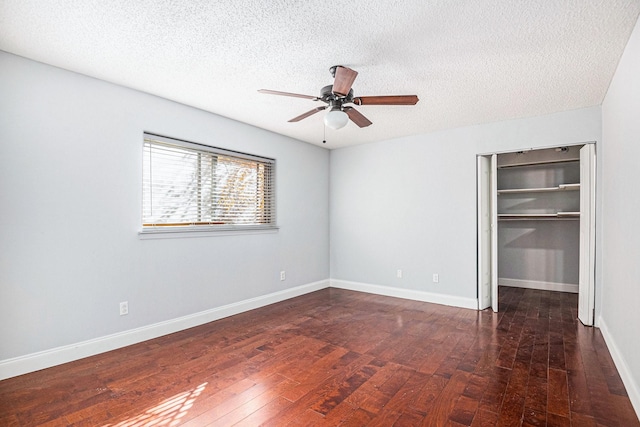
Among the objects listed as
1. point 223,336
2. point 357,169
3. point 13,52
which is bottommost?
point 223,336

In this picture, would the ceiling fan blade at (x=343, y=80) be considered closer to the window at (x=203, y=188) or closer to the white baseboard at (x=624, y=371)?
the window at (x=203, y=188)

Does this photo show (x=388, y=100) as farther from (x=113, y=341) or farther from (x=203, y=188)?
(x=113, y=341)

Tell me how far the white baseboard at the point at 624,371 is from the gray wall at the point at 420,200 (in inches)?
57.8

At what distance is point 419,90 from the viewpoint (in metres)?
3.17

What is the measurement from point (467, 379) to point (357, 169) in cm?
362

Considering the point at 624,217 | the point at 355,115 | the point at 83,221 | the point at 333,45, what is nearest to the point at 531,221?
the point at 624,217

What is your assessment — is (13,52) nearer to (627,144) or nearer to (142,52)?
(142,52)

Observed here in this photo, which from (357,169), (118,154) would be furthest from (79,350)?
(357,169)

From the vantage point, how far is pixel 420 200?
4781mm

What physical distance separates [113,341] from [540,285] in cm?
602

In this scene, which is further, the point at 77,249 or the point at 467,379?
the point at 77,249

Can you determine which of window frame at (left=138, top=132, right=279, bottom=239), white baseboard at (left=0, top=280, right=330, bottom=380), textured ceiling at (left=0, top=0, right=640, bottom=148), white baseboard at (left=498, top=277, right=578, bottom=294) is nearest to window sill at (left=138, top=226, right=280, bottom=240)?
window frame at (left=138, top=132, right=279, bottom=239)

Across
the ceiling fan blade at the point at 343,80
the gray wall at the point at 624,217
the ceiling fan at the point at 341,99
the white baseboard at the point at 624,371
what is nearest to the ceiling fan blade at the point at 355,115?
the ceiling fan at the point at 341,99

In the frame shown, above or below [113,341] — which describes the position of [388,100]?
above
